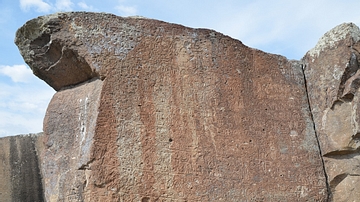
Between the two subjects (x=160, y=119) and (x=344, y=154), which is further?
(x=344, y=154)

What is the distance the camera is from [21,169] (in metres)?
6.18

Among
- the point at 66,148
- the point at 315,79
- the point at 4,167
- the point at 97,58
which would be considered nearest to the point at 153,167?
the point at 66,148

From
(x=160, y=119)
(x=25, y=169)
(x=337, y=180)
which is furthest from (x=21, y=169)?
(x=337, y=180)

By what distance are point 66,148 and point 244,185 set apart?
1.56 metres

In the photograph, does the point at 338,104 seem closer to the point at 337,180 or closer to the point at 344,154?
the point at 344,154

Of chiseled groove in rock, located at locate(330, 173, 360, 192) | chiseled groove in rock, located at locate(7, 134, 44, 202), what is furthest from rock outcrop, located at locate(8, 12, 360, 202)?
chiseled groove in rock, located at locate(7, 134, 44, 202)

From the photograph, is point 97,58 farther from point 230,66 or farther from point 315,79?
point 315,79

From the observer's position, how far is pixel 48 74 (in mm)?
4824

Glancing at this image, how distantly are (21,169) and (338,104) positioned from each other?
139 inches

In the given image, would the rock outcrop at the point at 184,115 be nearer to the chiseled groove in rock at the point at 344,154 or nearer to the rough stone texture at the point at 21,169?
the chiseled groove in rock at the point at 344,154

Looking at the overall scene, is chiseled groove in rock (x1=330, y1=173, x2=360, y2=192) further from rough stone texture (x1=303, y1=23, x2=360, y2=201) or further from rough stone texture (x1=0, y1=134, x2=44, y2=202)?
rough stone texture (x1=0, y1=134, x2=44, y2=202)

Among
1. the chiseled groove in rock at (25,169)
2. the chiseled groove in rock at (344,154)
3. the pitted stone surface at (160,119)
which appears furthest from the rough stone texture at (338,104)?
the chiseled groove in rock at (25,169)

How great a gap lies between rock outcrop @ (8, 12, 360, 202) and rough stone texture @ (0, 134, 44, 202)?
5.07 feet

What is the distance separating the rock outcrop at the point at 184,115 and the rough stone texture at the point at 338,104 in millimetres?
11
